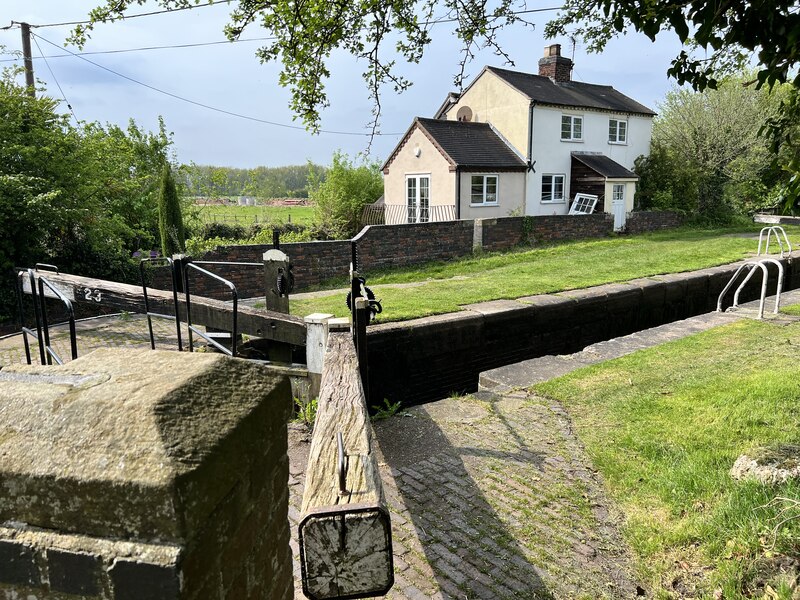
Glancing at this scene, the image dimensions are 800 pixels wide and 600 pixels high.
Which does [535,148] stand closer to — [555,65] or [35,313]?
[555,65]

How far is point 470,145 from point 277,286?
1856 cm

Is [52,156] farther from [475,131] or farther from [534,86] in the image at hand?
[534,86]

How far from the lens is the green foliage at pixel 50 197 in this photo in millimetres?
9133

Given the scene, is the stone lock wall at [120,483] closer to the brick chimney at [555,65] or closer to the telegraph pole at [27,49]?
the telegraph pole at [27,49]

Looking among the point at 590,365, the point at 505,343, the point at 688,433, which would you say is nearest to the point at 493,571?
the point at 688,433

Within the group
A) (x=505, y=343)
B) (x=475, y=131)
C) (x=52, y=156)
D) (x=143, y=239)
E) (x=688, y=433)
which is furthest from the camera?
(x=475, y=131)

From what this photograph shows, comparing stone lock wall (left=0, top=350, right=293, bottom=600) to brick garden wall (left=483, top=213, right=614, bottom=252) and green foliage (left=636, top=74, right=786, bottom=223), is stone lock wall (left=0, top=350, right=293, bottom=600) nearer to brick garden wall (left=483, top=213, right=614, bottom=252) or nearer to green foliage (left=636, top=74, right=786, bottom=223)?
brick garden wall (left=483, top=213, right=614, bottom=252)

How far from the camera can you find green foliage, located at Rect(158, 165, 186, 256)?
44.3ft

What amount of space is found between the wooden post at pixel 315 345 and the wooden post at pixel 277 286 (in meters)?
0.70

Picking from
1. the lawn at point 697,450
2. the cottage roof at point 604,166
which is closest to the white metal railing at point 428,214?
the cottage roof at point 604,166

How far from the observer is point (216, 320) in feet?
19.2

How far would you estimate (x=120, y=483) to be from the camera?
35.5 inches

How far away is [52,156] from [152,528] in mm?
11213

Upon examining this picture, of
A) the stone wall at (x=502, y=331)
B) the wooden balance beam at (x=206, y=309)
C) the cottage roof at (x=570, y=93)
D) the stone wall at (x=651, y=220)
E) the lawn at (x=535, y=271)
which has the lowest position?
the stone wall at (x=502, y=331)
